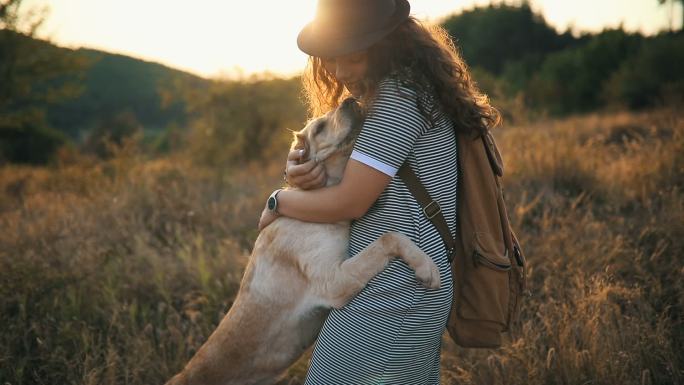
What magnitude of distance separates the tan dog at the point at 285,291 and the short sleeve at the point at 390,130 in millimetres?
428

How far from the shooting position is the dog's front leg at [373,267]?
1.60 meters

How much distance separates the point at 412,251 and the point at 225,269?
2.76m

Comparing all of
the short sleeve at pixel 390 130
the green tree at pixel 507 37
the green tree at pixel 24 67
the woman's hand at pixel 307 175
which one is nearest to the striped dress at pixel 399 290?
the short sleeve at pixel 390 130

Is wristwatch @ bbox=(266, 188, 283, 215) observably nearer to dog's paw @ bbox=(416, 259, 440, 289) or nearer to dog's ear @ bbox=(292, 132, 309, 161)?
dog's ear @ bbox=(292, 132, 309, 161)

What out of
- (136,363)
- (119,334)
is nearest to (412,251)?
(136,363)

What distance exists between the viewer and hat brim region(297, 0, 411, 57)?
1578 millimetres

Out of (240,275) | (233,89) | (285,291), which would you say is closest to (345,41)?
(285,291)

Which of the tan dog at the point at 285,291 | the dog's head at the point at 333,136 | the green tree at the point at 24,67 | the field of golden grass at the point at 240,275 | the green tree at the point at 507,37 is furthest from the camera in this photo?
the green tree at the point at 507,37

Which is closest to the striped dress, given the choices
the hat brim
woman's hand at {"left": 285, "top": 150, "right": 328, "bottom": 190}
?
the hat brim

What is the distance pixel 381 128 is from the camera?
1515mm

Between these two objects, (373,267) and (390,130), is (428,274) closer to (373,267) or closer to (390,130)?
(373,267)

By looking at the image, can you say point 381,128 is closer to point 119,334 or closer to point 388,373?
point 388,373

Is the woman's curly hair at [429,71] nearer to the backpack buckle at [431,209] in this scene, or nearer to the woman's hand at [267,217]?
the backpack buckle at [431,209]

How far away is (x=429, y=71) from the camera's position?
5.38ft
